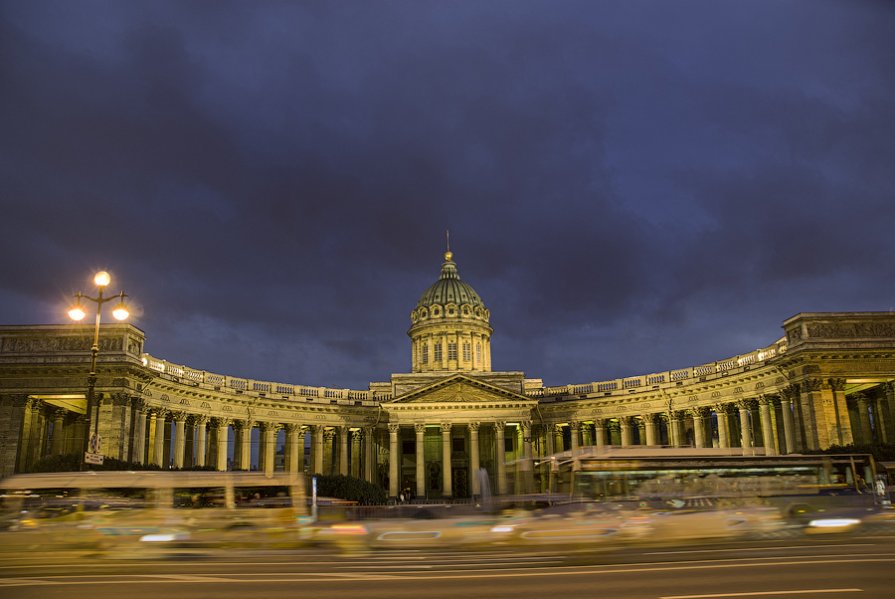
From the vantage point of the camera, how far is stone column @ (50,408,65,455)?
204 ft

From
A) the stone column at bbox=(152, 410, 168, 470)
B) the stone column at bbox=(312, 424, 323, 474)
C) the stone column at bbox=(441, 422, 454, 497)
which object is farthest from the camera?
the stone column at bbox=(441, 422, 454, 497)

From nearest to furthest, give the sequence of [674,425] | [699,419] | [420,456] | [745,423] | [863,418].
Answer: [863,418]
[745,423]
[699,419]
[674,425]
[420,456]

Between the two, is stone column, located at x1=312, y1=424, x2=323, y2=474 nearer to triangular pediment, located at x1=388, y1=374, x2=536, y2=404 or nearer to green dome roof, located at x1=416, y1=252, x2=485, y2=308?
triangular pediment, located at x1=388, y1=374, x2=536, y2=404

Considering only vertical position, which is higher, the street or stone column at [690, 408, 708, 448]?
stone column at [690, 408, 708, 448]

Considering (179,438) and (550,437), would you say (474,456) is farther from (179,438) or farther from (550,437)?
(179,438)

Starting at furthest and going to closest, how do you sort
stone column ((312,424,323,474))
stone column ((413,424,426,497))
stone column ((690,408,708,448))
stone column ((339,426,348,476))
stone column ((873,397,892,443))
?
stone column ((339,426,348,476)), stone column ((413,424,426,497)), stone column ((312,424,323,474)), stone column ((690,408,708,448)), stone column ((873,397,892,443))

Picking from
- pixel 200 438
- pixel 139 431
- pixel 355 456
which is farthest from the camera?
pixel 355 456

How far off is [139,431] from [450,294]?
46.7 meters

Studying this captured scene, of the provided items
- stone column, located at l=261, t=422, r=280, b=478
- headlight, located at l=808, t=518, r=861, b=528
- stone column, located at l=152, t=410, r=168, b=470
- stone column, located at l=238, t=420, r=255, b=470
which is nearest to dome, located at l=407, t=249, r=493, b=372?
stone column, located at l=261, t=422, r=280, b=478

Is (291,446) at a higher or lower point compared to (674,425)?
lower

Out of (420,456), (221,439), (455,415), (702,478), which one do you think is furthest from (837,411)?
(221,439)

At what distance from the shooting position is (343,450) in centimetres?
7781

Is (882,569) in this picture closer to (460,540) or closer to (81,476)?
(460,540)

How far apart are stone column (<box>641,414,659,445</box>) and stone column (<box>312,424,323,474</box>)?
31.4 metres
